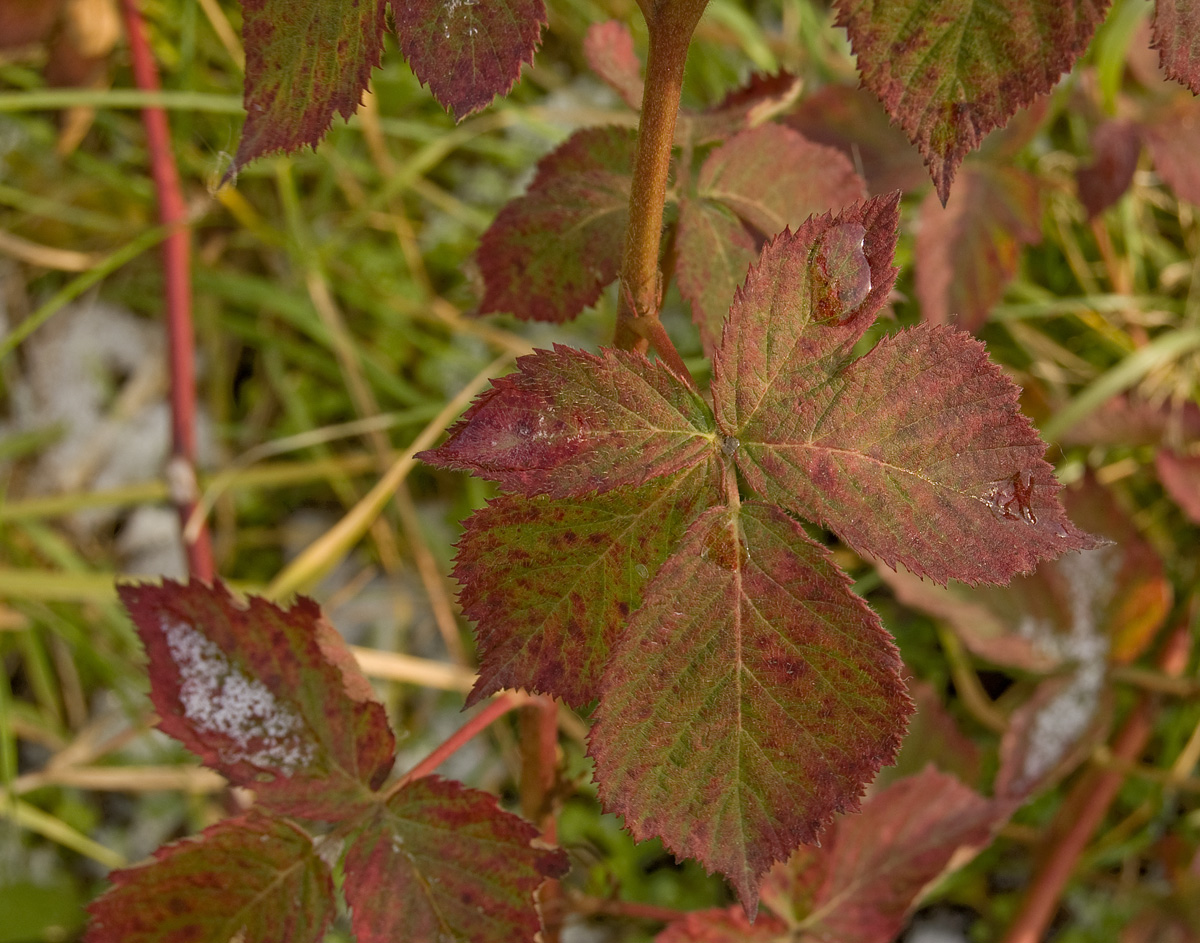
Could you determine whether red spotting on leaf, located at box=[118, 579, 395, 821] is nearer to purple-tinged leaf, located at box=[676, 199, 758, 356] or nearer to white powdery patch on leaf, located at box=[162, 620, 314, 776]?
white powdery patch on leaf, located at box=[162, 620, 314, 776]

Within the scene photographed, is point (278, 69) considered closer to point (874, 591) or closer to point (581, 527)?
point (581, 527)

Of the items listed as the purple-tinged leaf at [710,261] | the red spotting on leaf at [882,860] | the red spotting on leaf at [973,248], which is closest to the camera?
the purple-tinged leaf at [710,261]

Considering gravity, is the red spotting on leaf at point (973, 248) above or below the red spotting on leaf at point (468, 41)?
below

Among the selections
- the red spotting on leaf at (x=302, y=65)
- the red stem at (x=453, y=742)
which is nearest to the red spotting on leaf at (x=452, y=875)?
the red stem at (x=453, y=742)

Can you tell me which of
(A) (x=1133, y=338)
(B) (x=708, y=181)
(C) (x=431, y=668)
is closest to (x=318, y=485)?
(C) (x=431, y=668)

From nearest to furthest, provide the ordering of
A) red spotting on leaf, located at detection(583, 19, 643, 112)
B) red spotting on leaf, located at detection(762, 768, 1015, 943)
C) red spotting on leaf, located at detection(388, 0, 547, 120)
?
red spotting on leaf, located at detection(388, 0, 547, 120) < red spotting on leaf, located at detection(583, 19, 643, 112) < red spotting on leaf, located at detection(762, 768, 1015, 943)

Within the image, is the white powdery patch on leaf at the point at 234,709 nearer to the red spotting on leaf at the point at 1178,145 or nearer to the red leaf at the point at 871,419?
the red leaf at the point at 871,419

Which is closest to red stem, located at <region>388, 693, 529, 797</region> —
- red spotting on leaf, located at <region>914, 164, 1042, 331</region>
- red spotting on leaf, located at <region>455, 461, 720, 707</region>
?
red spotting on leaf, located at <region>455, 461, 720, 707</region>
